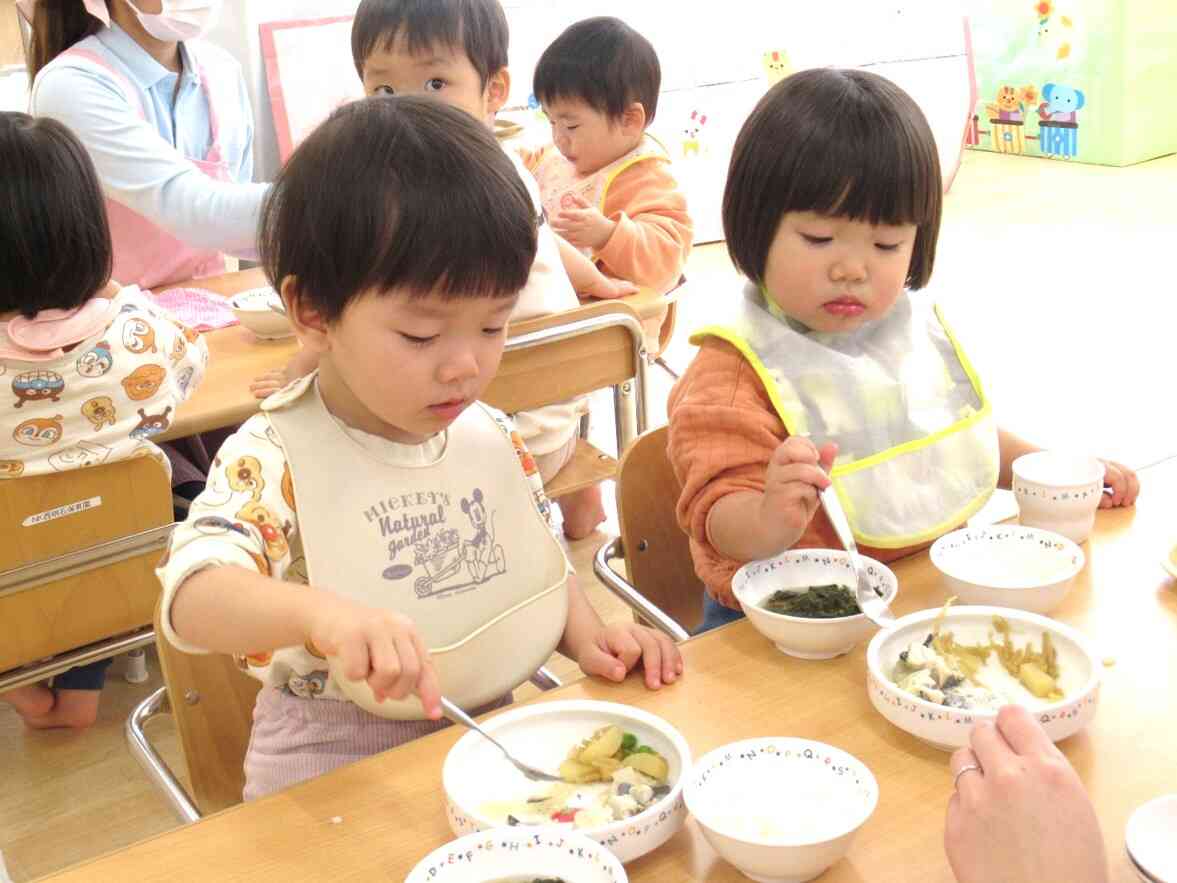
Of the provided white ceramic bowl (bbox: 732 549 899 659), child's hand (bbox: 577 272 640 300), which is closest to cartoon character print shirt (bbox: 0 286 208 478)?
child's hand (bbox: 577 272 640 300)

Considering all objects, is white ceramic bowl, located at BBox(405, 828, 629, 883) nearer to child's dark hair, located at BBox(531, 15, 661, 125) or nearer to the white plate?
the white plate

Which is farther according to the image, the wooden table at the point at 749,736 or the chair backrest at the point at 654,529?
the chair backrest at the point at 654,529

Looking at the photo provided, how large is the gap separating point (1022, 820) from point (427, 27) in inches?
81.2

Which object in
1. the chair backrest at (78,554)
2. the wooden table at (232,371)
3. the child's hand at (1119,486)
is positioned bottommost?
the chair backrest at (78,554)

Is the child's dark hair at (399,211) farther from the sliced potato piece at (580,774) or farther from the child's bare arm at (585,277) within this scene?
the child's bare arm at (585,277)

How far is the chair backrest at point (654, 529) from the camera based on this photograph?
1885 mm

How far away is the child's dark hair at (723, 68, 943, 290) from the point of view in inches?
63.1

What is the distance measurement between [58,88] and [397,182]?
6.73 ft

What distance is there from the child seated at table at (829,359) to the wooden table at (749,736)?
0.26 m

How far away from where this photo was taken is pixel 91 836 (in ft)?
8.07

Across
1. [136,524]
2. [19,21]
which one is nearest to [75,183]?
[136,524]

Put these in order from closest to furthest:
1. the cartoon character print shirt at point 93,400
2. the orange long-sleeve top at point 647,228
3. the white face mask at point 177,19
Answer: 1. the cartoon character print shirt at point 93,400
2. the white face mask at point 177,19
3. the orange long-sleeve top at point 647,228

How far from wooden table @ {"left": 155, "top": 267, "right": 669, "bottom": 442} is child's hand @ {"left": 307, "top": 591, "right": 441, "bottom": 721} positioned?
131 centimetres

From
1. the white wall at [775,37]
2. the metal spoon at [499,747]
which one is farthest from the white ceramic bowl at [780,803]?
the white wall at [775,37]
